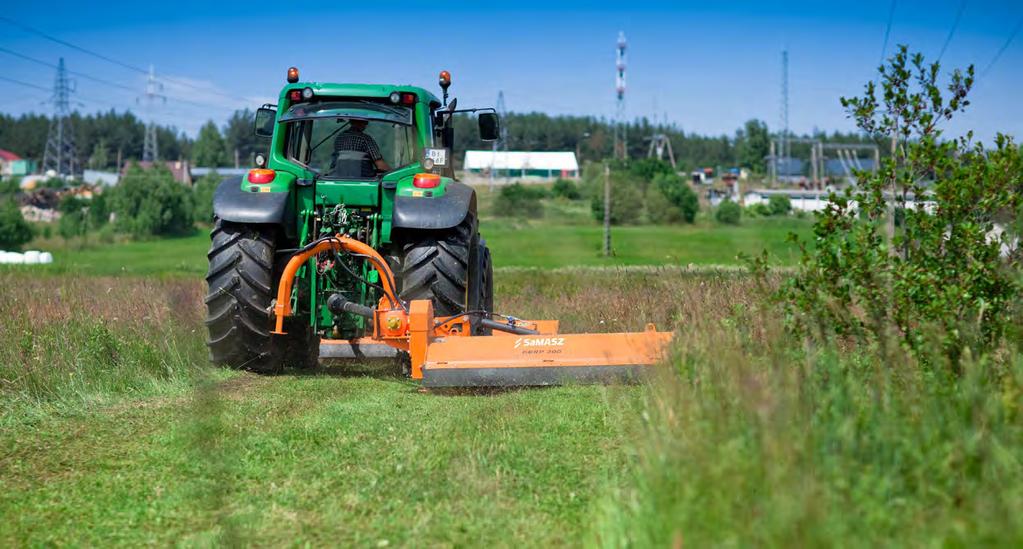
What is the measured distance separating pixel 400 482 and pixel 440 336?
3124 millimetres

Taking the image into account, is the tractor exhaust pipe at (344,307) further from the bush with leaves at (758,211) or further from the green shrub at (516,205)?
the green shrub at (516,205)

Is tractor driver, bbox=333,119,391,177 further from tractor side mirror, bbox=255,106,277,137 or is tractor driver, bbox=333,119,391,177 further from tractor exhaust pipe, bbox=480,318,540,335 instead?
tractor exhaust pipe, bbox=480,318,540,335

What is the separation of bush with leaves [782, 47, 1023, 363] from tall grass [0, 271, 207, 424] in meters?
4.79

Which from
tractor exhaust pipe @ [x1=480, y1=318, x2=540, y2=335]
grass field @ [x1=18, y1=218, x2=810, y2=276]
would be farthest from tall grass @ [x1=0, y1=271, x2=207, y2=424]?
grass field @ [x1=18, y1=218, x2=810, y2=276]

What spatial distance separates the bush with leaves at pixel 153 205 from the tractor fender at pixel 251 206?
2061 inches

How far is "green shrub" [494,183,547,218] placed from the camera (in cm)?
4906

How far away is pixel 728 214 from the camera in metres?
45.3

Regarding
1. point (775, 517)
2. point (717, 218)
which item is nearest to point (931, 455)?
point (775, 517)

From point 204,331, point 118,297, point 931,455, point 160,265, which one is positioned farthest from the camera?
point 160,265

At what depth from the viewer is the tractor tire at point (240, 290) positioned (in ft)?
29.2

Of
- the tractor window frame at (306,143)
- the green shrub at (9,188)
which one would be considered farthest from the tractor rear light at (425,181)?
the green shrub at (9,188)

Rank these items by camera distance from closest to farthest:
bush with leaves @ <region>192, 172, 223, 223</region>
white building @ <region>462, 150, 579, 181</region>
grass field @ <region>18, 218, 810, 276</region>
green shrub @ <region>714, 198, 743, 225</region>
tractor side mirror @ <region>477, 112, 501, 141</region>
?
1. tractor side mirror @ <region>477, 112, 501, 141</region>
2. grass field @ <region>18, 218, 810, 276</region>
3. green shrub @ <region>714, 198, 743, 225</region>
4. bush with leaves @ <region>192, 172, 223, 223</region>
5. white building @ <region>462, 150, 579, 181</region>

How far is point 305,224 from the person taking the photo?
9.33m

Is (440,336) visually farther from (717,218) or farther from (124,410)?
(717,218)
